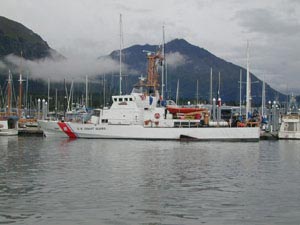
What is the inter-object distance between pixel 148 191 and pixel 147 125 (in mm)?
34819

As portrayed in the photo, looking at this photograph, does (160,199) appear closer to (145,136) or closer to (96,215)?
(96,215)

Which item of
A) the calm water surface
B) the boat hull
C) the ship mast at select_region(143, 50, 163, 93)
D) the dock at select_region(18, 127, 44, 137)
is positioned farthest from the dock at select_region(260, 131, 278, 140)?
the boat hull

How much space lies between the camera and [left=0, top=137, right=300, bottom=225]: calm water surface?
14055mm

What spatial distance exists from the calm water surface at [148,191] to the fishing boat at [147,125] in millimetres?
21460

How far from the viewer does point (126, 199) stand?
16.7 metres

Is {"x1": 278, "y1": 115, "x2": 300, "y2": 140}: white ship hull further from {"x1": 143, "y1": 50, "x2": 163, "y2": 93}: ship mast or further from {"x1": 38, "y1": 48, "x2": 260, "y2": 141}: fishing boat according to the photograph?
{"x1": 143, "y1": 50, "x2": 163, "y2": 93}: ship mast

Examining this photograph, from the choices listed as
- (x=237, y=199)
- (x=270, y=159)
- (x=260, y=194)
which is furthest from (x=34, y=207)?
(x=270, y=159)

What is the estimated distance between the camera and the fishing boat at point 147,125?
52.2 metres

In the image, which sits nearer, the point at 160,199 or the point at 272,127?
the point at 160,199

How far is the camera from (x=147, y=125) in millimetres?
53219

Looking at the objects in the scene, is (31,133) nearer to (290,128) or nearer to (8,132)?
(8,132)

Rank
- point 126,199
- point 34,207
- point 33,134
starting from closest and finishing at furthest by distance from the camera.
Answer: point 34,207
point 126,199
point 33,134

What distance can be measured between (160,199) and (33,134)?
49.7m

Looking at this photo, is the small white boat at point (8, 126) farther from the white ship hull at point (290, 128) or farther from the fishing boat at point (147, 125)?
the white ship hull at point (290, 128)
